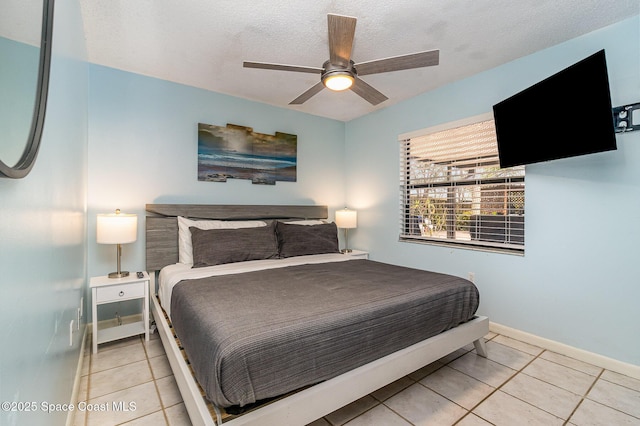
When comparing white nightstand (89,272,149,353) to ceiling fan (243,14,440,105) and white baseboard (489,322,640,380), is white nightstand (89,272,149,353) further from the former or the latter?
white baseboard (489,322,640,380)

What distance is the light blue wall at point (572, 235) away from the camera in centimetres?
220

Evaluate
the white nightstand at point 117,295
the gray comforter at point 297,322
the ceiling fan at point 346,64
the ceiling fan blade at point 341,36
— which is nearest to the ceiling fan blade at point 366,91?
the ceiling fan at point 346,64

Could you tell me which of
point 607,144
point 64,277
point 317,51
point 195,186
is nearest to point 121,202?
point 195,186

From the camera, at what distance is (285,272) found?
8.38ft

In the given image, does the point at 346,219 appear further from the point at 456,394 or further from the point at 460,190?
the point at 456,394

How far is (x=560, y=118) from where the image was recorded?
2211mm

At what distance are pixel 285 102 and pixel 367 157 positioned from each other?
1.39 m

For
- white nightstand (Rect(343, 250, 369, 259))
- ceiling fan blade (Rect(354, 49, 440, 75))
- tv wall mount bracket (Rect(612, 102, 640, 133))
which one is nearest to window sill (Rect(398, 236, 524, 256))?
white nightstand (Rect(343, 250, 369, 259))

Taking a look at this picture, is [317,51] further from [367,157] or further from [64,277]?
[64,277]

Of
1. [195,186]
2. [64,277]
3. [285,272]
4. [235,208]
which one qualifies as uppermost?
[195,186]

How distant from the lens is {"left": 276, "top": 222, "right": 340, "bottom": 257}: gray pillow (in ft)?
10.9

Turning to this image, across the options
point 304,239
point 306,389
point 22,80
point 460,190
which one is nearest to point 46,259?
point 22,80

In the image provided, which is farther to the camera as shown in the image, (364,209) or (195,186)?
(364,209)

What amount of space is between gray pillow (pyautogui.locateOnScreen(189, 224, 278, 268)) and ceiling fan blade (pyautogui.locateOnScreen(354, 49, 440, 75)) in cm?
187
